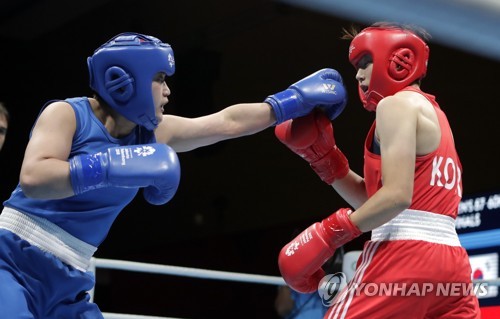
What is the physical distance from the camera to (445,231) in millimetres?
2363

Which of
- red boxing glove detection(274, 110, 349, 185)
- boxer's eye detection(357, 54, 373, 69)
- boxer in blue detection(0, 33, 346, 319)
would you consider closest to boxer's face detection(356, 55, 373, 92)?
boxer's eye detection(357, 54, 373, 69)

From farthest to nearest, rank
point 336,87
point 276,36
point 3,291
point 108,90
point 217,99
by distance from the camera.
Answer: point 217,99 → point 276,36 → point 336,87 → point 108,90 → point 3,291

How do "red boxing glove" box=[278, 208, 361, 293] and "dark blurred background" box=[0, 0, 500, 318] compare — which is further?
"dark blurred background" box=[0, 0, 500, 318]

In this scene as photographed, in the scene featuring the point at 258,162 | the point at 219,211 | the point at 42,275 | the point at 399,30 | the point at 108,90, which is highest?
the point at 399,30

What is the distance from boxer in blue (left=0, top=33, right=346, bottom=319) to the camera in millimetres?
2137

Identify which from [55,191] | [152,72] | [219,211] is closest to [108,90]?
[152,72]

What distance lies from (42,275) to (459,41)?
1.27 m

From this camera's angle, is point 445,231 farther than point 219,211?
No

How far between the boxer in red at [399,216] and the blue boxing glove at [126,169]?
1.64 feet

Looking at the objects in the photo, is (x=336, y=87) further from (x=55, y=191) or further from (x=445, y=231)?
(x=55, y=191)

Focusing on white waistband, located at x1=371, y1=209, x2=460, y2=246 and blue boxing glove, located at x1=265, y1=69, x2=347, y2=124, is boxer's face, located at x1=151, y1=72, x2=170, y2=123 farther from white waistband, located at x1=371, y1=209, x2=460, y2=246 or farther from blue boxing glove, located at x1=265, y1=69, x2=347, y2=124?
white waistband, located at x1=371, y1=209, x2=460, y2=246

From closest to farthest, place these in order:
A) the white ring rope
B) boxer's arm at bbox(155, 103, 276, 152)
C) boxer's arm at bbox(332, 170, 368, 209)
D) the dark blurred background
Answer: boxer's arm at bbox(155, 103, 276, 152)
boxer's arm at bbox(332, 170, 368, 209)
the white ring rope
the dark blurred background

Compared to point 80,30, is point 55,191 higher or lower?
higher

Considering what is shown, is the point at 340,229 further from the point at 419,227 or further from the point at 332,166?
the point at 332,166
